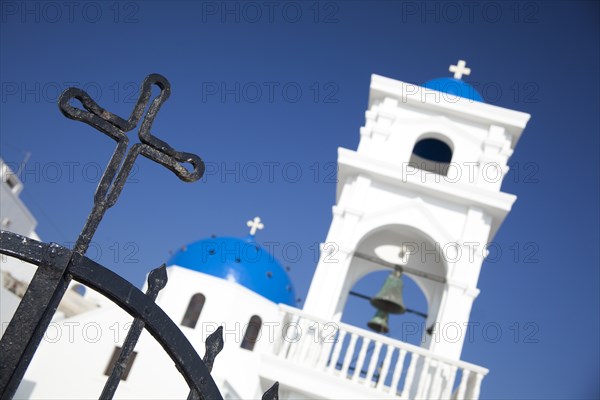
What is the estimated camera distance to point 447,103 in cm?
963

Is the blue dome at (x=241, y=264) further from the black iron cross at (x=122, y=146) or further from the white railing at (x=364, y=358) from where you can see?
the black iron cross at (x=122, y=146)

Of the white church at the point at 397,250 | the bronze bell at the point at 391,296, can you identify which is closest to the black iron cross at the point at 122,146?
the white church at the point at 397,250

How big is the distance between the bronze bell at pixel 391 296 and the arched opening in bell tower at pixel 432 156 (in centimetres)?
238

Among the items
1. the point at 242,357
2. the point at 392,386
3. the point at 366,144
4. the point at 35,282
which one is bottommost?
the point at 35,282

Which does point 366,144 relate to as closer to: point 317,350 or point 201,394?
point 317,350

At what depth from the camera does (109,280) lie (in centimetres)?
158

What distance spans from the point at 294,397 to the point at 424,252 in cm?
341

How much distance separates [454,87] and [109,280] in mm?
9648

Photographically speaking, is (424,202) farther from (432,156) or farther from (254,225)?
(254,225)

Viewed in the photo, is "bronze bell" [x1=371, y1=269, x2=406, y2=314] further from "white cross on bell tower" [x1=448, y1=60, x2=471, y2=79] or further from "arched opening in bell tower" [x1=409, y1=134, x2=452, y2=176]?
"white cross on bell tower" [x1=448, y1=60, x2=471, y2=79]

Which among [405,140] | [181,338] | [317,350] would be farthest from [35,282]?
[405,140]

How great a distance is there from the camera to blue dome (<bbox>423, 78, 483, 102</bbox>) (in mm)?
10307

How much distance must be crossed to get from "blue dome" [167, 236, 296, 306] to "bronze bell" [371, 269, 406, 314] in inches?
349

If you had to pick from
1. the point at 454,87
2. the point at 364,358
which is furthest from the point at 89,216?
the point at 454,87
